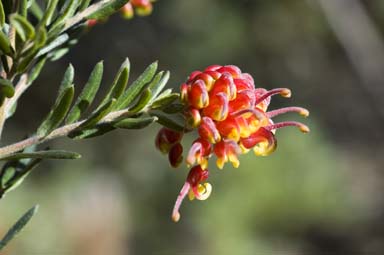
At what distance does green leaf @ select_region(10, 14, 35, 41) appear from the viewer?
585mm

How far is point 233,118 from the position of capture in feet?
2.24

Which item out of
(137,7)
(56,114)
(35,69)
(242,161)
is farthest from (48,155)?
(242,161)

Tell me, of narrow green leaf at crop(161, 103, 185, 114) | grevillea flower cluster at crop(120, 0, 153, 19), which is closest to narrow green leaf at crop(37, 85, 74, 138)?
narrow green leaf at crop(161, 103, 185, 114)

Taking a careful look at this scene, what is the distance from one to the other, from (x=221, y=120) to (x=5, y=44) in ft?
0.74

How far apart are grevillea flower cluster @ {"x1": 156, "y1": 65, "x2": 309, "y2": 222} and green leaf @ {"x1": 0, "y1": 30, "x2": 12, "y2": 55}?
179mm

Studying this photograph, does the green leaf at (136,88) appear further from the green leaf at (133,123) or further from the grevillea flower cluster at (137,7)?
the grevillea flower cluster at (137,7)

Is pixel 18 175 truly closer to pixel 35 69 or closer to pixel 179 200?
pixel 35 69

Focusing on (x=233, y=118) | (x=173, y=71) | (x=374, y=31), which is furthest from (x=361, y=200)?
(x=233, y=118)

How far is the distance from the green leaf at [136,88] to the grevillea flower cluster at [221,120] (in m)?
0.06

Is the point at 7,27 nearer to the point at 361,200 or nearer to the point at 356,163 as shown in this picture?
the point at 361,200

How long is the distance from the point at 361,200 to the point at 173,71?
171 centimetres

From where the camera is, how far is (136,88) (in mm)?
736

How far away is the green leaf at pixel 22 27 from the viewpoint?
0.59m

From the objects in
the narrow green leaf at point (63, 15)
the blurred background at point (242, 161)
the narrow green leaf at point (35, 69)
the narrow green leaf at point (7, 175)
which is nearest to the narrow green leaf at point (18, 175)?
the narrow green leaf at point (7, 175)
